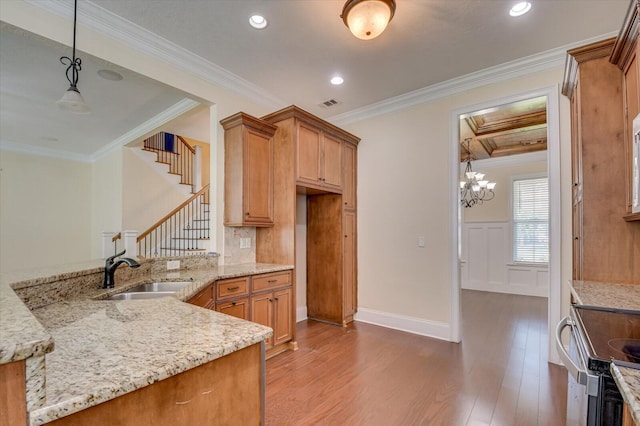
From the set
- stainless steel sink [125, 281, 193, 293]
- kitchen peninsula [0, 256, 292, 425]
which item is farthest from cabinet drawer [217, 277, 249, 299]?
kitchen peninsula [0, 256, 292, 425]

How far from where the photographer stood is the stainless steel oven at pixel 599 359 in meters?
0.96

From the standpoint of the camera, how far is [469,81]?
3.40 m

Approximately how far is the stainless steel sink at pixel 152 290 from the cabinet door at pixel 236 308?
1.29 ft

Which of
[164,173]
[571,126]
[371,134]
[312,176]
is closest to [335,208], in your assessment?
[312,176]

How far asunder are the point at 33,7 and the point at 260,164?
207cm

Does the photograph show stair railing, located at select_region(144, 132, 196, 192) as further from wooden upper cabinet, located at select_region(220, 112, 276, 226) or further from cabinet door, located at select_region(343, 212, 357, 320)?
cabinet door, located at select_region(343, 212, 357, 320)

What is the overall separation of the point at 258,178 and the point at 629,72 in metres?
3.13

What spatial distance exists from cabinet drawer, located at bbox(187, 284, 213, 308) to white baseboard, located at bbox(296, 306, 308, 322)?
188 cm

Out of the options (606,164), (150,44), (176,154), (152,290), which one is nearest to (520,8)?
(606,164)

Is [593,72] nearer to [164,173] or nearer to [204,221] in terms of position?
[204,221]

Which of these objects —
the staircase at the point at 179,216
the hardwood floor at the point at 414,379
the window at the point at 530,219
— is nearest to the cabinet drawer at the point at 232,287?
the hardwood floor at the point at 414,379

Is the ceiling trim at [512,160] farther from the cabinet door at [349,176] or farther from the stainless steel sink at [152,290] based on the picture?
the stainless steel sink at [152,290]

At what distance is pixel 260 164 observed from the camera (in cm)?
332

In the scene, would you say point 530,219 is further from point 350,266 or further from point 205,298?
point 205,298
